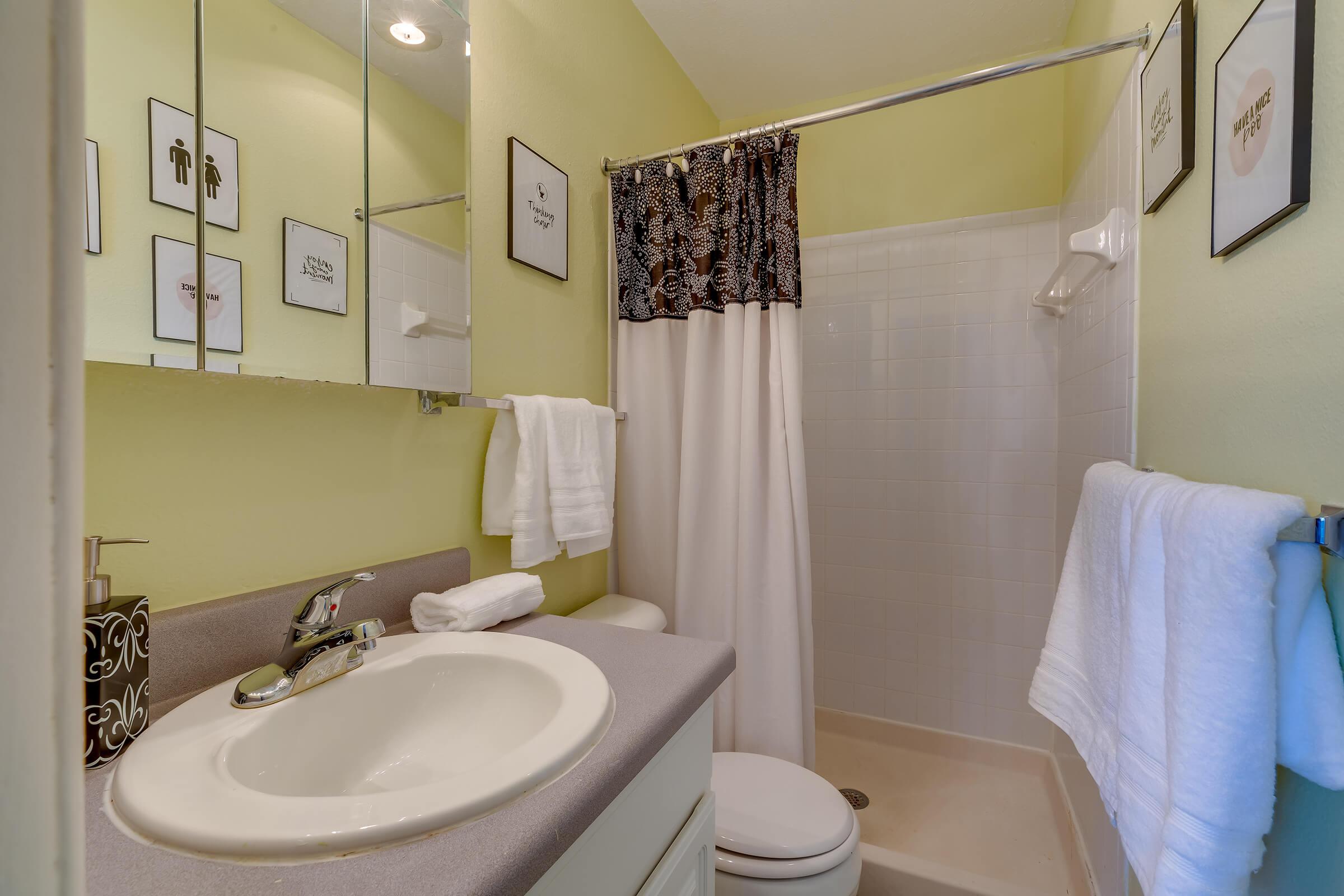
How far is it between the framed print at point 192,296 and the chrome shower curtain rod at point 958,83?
1073 mm

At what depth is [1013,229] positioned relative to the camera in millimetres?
1950

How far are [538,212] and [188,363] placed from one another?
807mm

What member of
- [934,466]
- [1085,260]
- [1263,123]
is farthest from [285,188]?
[934,466]

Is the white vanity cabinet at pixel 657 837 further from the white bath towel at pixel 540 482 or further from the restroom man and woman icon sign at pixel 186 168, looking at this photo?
the restroom man and woman icon sign at pixel 186 168

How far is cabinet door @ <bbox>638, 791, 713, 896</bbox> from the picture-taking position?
0.74 m

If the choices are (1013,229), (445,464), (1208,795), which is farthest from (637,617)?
(1013,229)

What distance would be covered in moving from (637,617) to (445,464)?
595mm

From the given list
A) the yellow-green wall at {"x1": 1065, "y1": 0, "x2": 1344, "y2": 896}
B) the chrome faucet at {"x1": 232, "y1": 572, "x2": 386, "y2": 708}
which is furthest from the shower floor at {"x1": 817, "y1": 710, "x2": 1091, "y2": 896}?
the chrome faucet at {"x1": 232, "y1": 572, "x2": 386, "y2": 708}

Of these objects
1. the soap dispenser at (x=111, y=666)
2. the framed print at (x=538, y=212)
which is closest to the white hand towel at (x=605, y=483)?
the framed print at (x=538, y=212)

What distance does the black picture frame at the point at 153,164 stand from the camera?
0.67 meters

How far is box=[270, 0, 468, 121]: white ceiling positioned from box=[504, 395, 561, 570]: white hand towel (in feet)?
1.80

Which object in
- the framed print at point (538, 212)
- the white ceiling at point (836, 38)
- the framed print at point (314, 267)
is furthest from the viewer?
the white ceiling at point (836, 38)

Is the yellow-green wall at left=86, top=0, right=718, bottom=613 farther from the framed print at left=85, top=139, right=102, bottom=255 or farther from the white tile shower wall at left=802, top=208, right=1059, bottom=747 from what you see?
the white tile shower wall at left=802, top=208, right=1059, bottom=747

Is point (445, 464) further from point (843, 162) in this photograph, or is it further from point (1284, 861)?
point (843, 162)
